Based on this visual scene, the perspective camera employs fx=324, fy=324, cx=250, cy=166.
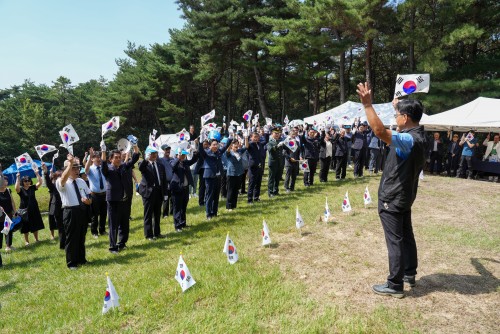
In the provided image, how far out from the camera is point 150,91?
A: 36281 mm

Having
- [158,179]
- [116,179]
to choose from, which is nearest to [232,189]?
[158,179]

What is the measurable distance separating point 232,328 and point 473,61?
2442 cm

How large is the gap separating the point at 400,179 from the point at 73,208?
5.93m

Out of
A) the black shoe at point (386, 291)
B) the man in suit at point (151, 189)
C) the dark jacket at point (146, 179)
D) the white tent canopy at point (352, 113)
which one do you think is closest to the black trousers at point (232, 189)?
the man in suit at point (151, 189)

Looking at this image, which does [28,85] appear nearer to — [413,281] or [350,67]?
[350,67]

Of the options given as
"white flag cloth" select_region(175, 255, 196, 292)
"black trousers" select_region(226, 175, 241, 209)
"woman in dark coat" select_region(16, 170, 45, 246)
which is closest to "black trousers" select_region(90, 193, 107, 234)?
"woman in dark coat" select_region(16, 170, 45, 246)

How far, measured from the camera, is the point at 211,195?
9.10m

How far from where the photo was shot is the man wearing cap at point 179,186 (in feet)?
27.7

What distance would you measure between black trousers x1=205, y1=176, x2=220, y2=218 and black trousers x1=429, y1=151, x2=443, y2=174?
38.9ft

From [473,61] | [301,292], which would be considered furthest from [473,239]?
[473,61]

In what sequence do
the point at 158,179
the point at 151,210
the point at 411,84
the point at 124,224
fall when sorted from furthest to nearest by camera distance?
the point at 158,179
the point at 151,210
the point at 124,224
the point at 411,84

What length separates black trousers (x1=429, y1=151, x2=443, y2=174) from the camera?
1572cm

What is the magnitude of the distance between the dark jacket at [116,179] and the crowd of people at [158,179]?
0.07 feet

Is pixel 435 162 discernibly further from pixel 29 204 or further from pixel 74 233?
pixel 29 204
